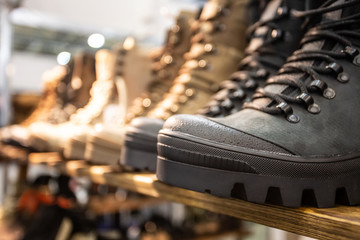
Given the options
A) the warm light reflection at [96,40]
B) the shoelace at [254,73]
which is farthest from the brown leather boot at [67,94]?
the shoelace at [254,73]

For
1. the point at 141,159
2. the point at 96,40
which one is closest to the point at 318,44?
the point at 141,159

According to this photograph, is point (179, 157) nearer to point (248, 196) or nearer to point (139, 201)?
point (248, 196)

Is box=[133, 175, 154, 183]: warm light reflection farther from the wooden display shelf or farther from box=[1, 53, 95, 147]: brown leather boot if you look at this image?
box=[1, 53, 95, 147]: brown leather boot

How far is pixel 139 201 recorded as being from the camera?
86.1 inches

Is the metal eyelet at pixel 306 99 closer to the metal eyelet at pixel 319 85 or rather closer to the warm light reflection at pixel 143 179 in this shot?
the metal eyelet at pixel 319 85

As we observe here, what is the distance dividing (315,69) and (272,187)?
16 cm

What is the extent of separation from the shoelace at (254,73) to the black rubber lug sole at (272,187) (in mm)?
190

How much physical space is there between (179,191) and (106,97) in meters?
0.96

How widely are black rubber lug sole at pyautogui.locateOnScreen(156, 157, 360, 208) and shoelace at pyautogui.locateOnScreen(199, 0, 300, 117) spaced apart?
0.19m

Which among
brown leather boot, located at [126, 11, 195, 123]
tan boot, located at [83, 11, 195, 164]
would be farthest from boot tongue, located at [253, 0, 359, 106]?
brown leather boot, located at [126, 11, 195, 123]

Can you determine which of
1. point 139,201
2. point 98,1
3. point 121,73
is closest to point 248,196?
point 121,73

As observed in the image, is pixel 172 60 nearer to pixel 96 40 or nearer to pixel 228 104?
pixel 228 104

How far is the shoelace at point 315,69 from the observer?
478mm

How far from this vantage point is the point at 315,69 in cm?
49
